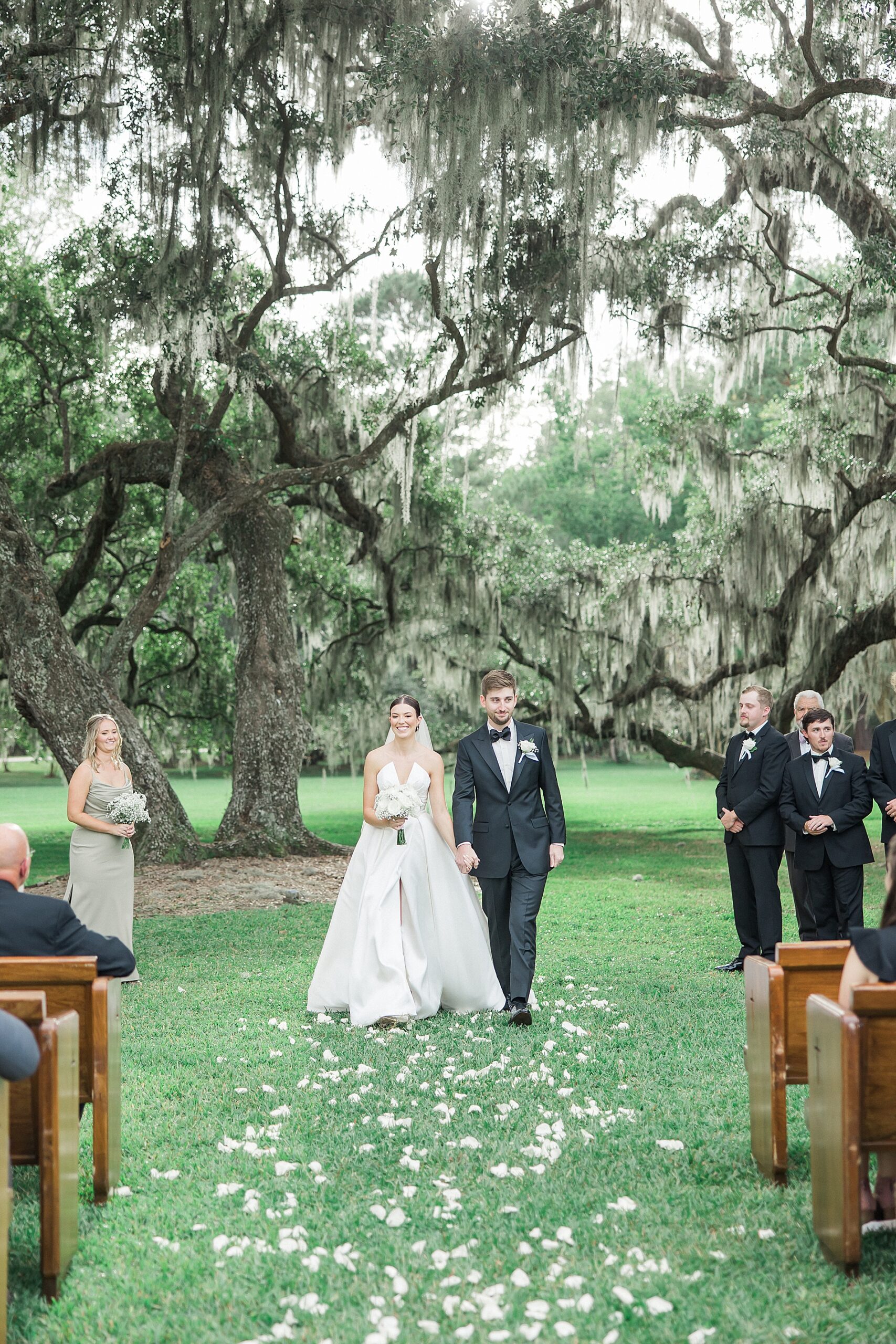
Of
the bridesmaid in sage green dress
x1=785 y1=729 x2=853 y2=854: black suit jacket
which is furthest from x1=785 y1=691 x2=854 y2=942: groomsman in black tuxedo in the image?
the bridesmaid in sage green dress

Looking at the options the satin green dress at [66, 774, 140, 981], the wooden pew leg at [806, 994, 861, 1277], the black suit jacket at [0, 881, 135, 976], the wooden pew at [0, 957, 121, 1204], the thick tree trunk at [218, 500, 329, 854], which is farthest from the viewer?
the thick tree trunk at [218, 500, 329, 854]

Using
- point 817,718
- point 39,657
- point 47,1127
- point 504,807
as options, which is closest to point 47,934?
point 47,1127

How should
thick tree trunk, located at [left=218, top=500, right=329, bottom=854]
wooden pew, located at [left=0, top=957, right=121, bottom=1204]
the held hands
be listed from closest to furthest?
wooden pew, located at [left=0, top=957, right=121, bottom=1204] < the held hands < thick tree trunk, located at [left=218, top=500, right=329, bottom=854]

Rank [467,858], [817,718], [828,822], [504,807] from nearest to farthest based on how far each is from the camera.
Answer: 1. [467,858]
2. [504,807]
3. [828,822]
4. [817,718]

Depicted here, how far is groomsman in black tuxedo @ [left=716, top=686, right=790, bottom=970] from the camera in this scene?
7.35 metres

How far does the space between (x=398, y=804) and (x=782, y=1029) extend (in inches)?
117

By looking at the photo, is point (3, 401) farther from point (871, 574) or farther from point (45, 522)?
point (871, 574)

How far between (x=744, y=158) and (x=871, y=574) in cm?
565

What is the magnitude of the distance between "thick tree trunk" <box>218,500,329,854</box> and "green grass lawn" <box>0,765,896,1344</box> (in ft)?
22.5

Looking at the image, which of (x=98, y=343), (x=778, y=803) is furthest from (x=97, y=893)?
(x=98, y=343)

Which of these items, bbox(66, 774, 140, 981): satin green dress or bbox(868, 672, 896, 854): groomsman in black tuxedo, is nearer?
bbox(868, 672, 896, 854): groomsman in black tuxedo

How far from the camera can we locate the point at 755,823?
745cm

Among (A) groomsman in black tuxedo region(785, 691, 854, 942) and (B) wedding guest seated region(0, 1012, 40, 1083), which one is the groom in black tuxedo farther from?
(B) wedding guest seated region(0, 1012, 40, 1083)

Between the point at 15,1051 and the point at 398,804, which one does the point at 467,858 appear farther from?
the point at 15,1051
